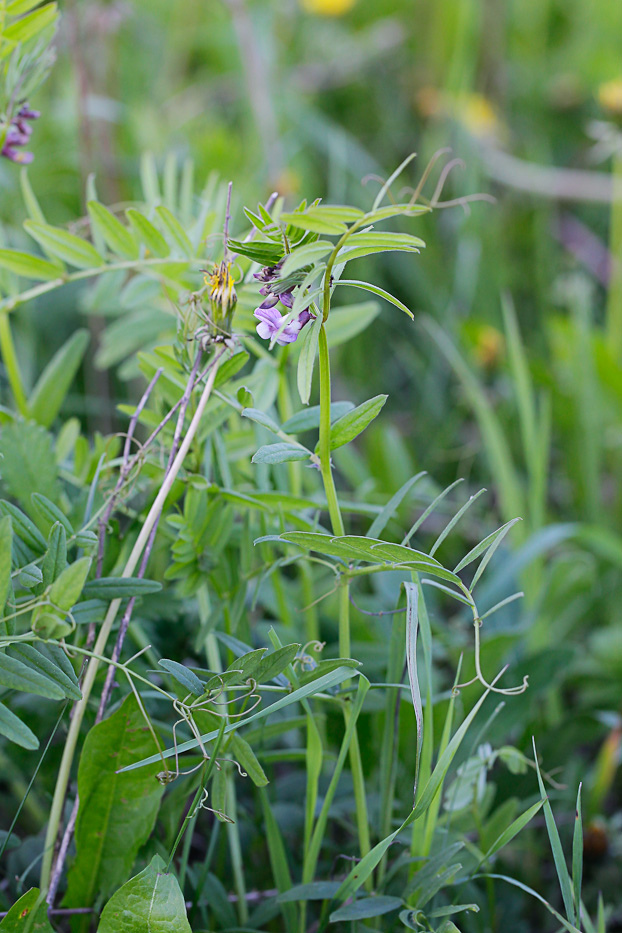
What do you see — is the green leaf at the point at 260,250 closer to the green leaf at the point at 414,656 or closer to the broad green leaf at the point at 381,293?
the broad green leaf at the point at 381,293

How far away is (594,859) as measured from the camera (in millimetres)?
698

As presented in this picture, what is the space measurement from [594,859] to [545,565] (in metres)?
0.48

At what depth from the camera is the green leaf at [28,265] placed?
557 millimetres

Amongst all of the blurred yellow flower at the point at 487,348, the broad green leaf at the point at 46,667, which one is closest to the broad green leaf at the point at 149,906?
the broad green leaf at the point at 46,667

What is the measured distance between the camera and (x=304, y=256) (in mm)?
376

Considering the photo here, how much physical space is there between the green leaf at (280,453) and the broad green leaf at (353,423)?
0.07 feet

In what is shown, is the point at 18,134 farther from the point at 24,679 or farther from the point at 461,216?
the point at 461,216

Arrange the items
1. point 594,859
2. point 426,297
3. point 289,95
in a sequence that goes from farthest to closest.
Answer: point 289,95 → point 426,297 → point 594,859

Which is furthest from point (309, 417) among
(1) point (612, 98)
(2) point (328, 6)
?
(2) point (328, 6)

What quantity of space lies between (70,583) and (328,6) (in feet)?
6.99

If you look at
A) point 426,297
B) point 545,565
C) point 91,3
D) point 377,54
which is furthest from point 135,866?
point 377,54

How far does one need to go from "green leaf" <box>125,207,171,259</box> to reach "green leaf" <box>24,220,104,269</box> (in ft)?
0.13

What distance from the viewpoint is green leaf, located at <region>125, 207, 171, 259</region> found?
1.83 ft

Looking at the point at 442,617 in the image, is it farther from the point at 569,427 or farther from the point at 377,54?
the point at 377,54
